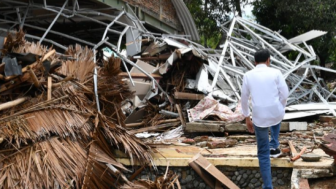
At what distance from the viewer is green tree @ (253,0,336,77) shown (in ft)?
56.2

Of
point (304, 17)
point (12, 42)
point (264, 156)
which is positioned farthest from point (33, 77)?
point (304, 17)

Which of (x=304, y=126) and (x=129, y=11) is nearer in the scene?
(x=304, y=126)

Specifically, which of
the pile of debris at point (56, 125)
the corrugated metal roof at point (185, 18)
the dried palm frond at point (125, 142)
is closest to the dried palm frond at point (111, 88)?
the pile of debris at point (56, 125)

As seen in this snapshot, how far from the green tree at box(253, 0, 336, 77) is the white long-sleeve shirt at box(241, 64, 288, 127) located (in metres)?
11.9

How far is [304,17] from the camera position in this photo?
17.5m

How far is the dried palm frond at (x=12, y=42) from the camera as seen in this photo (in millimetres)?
6188

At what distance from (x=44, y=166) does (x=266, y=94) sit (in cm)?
285

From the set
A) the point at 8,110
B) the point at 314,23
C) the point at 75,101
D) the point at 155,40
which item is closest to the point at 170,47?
the point at 155,40

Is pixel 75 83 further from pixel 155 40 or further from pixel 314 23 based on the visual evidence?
pixel 314 23

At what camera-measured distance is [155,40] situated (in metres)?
11.3

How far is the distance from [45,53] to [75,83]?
0.67 metres

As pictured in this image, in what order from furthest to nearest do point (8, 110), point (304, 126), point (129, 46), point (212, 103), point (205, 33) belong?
point (205, 33)
point (129, 46)
point (212, 103)
point (304, 126)
point (8, 110)

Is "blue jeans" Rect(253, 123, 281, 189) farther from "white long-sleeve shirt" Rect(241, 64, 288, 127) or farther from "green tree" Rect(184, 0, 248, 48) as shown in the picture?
"green tree" Rect(184, 0, 248, 48)

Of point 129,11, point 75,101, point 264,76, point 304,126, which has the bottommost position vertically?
point 304,126
